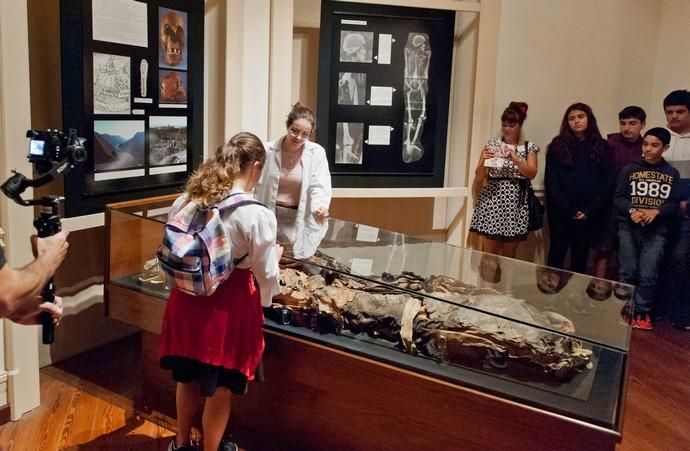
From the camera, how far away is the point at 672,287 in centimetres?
527

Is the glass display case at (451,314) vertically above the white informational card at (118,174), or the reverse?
the white informational card at (118,174)

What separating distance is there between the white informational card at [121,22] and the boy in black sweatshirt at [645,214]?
3.63 m

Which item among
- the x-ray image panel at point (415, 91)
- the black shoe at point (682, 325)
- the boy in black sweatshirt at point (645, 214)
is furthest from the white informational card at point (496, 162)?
the black shoe at point (682, 325)

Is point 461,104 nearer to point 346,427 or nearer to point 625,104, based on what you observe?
point 625,104

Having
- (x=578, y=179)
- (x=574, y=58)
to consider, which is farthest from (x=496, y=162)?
(x=574, y=58)

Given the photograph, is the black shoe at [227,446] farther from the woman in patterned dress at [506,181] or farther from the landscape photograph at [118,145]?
the woman in patterned dress at [506,181]

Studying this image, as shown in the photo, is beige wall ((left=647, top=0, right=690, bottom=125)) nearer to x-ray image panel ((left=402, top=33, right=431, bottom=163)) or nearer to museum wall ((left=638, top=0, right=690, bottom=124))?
museum wall ((left=638, top=0, right=690, bottom=124))

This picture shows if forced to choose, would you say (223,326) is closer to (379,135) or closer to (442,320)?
(442,320)

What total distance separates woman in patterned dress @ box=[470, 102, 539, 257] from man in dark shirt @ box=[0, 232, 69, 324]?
3678 mm

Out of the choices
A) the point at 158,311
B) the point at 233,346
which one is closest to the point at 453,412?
the point at 233,346

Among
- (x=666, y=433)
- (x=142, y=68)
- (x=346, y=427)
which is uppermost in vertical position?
(x=142, y=68)

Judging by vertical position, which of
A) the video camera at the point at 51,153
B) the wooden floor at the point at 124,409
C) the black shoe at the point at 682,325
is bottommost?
the wooden floor at the point at 124,409

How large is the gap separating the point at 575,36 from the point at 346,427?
4.47 m

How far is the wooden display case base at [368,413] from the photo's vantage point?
92.8 inches
